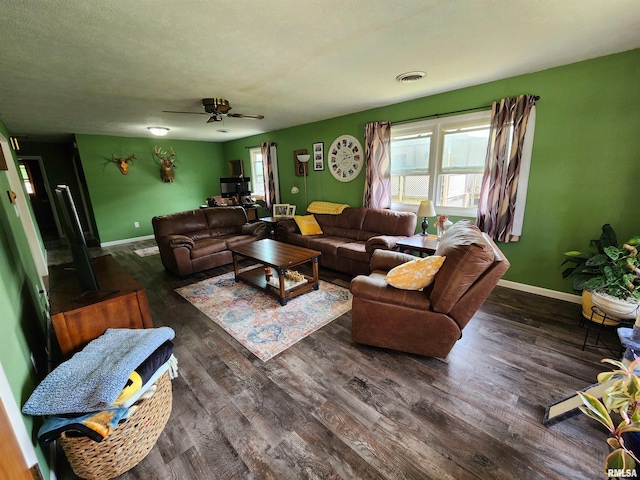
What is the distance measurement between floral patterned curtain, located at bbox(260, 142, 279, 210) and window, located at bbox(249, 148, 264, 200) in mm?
557

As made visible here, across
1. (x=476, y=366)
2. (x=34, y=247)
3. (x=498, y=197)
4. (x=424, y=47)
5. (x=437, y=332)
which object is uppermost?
(x=424, y=47)

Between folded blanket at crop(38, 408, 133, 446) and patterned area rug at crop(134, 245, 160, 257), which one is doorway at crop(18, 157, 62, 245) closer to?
patterned area rug at crop(134, 245, 160, 257)

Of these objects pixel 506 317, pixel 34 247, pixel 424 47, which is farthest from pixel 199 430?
pixel 34 247

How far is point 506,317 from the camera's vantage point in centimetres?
258

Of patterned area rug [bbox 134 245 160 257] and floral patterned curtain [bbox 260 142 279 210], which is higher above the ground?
floral patterned curtain [bbox 260 142 279 210]

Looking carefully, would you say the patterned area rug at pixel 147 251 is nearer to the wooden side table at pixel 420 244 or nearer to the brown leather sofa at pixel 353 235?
the brown leather sofa at pixel 353 235

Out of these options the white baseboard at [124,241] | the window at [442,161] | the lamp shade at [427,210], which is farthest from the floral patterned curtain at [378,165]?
the white baseboard at [124,241]

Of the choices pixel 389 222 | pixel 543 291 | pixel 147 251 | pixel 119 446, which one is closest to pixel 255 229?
pixel 389 222

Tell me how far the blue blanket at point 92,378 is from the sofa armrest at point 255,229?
3.13m

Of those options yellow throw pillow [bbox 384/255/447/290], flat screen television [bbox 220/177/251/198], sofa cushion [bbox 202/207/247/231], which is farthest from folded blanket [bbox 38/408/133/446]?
flat screen television [bbox 220/177/251/198]

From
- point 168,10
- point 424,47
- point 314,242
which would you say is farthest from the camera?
point 314,242

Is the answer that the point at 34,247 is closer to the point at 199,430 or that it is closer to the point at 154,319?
the point at 154,319

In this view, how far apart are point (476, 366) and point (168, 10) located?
3130 millimetres

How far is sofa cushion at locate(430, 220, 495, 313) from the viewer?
1.66 m
